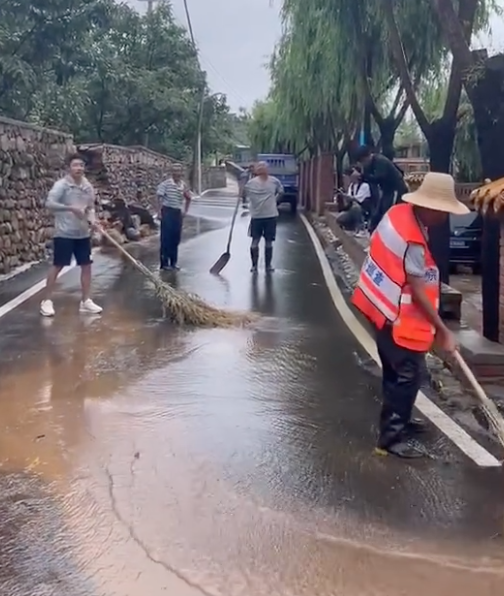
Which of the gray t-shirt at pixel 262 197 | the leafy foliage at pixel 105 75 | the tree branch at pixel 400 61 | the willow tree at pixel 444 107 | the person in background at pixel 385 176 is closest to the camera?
the willow tree at pixel 444 107

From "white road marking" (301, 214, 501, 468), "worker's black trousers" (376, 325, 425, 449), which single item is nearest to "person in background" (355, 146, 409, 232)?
"white road marking" (301, 214, 501, 468)

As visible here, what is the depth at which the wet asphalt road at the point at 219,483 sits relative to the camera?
13.4ft

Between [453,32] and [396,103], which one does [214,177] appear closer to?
[396,103]

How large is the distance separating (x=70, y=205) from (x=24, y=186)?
18.2ft

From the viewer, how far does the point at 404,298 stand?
5.56m

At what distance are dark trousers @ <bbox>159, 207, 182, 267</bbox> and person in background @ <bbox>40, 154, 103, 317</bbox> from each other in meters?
4.50

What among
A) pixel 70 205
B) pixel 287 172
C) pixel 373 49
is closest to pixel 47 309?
pixel 70 205

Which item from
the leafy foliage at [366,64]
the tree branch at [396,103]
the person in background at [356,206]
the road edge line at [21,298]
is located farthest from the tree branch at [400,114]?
the road edge line at [21,298]

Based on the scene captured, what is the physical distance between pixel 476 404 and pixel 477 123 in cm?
329

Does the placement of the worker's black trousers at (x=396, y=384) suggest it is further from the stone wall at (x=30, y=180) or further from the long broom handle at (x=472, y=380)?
Answer: the stone wall at (x=30, y=180)

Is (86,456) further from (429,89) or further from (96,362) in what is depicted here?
(429,89)

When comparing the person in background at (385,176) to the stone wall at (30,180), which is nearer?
the person in background at (385,176)

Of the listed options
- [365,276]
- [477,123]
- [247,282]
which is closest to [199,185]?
[247,282]

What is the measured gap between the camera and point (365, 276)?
5.82m
